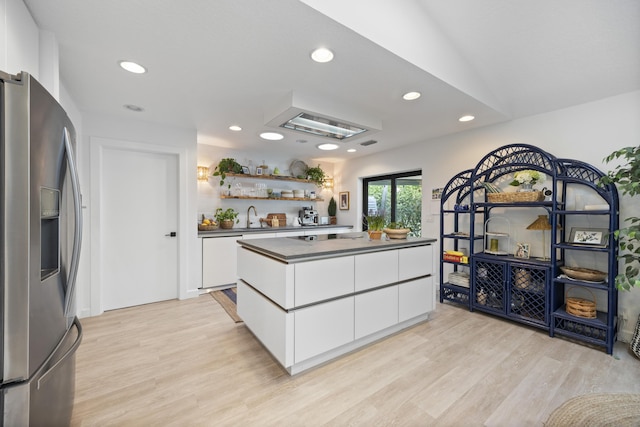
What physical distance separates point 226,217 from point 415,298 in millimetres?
3102

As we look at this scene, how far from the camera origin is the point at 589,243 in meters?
2.46

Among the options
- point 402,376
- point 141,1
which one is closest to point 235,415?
point 402,376

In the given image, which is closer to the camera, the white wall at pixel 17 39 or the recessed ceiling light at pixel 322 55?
the white wall at pixel 17 39

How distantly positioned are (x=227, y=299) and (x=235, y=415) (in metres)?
2.14

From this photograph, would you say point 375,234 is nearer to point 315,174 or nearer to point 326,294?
point 326,294

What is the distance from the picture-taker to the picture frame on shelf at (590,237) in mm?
2422

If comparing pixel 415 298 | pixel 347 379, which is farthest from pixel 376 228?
pixel 347 379

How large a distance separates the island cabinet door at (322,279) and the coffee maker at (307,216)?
323 cm

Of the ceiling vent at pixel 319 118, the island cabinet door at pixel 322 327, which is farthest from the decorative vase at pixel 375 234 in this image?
the ceiling vent at pixel 319 118

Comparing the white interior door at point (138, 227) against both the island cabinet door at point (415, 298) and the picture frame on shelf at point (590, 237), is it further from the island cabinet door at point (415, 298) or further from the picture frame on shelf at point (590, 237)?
the picture frame on shelf at point (590, 237)

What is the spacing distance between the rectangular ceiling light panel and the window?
153 cm

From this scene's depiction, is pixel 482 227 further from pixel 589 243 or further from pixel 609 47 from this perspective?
pixel 609 47

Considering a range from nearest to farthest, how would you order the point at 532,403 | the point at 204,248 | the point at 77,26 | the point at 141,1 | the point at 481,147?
the point at 141,1, the point at 77,26, the point at 532,403, the point at 481,147, the point at 204,248

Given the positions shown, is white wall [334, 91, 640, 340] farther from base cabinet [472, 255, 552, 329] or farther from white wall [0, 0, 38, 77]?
white wall [0, 0, 38, 77]
